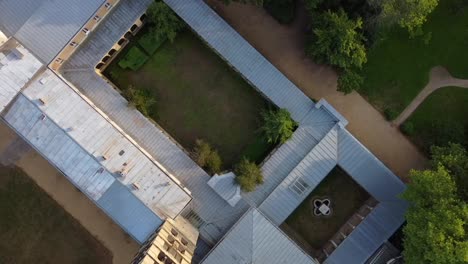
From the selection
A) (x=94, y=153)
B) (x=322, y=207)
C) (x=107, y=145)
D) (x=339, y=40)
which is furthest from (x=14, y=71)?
(x=322, y=207)

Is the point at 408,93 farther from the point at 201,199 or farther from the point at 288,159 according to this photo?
the point at 201,199

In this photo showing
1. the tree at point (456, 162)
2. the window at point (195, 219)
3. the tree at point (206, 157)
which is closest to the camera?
the tree at point (456, 162)

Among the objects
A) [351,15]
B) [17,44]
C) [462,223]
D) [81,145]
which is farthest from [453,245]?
[17,44]

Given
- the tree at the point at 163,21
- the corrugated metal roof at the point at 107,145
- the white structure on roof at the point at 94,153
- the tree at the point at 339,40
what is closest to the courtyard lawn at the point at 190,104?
the tree at the point at 163,21

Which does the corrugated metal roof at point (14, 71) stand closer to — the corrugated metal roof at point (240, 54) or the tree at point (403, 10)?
the corrugated metal roof at point (240, 54)

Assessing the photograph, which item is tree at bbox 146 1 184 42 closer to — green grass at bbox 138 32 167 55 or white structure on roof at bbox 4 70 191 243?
green grass at bbox 138 32 167 55

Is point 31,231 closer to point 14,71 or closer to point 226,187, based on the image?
point 14,71
